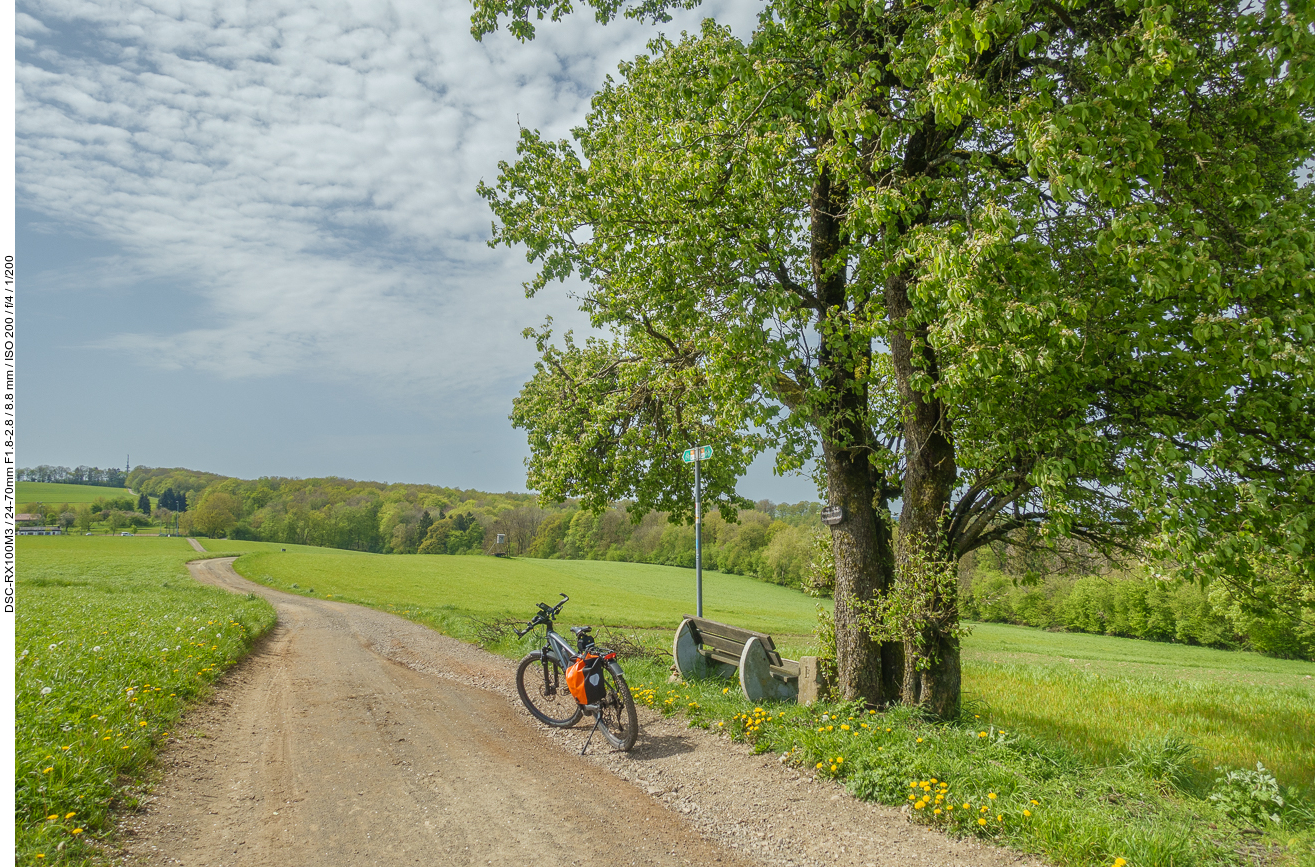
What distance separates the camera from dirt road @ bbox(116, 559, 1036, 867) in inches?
165

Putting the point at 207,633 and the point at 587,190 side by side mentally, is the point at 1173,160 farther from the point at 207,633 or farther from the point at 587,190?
the point at 207,633

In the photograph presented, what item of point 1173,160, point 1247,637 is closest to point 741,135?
point 1173,160

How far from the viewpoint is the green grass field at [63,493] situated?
7304 cm

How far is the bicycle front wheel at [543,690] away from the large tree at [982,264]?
358cm

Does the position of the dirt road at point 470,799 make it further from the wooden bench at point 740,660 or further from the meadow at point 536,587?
the meadow at point 536,587

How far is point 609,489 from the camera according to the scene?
47.1ft

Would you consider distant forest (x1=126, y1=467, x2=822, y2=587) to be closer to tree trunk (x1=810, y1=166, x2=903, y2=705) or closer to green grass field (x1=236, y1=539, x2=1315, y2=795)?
green grass field (x1=236, y1=539, x2=1315, y2=795)

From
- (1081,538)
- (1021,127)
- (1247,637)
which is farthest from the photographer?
(1247,637)

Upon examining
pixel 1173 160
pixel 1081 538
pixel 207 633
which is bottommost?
pixel 207 633

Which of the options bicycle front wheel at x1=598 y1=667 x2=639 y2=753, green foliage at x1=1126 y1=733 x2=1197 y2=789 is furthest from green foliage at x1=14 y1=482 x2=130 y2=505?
green foliage at x1=1126 y1=733 x2=1197 y2=789

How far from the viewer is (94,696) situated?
6332 mm

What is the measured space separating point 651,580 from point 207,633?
45132 millimetres

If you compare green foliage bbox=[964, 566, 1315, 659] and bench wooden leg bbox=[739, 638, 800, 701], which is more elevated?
bench wooden leg bbox=[739, 638, 800, 701]

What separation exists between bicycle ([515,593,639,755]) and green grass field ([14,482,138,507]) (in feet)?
287
